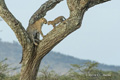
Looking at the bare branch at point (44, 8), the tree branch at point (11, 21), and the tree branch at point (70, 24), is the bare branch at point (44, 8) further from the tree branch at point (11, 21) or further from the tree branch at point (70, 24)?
the tree branch at point (70, 24)

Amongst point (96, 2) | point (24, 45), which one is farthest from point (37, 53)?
point (96, 2)

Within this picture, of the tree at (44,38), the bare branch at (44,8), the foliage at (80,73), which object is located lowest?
the tree at (44,38)

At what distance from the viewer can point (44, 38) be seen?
8.88 m

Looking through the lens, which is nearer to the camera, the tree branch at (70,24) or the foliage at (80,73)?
the tree branch at (70,24)

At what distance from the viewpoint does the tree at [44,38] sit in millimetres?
8633

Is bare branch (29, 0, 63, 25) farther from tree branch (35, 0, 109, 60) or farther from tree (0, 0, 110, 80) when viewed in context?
tree branch (35, 0, 109, 60)

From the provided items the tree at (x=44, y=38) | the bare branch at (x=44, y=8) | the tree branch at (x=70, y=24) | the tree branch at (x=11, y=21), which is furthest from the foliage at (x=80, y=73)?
the tree branch at (x=70, y=24)

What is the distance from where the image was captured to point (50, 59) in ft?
247

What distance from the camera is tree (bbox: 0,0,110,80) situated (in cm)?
863

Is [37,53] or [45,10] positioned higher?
[45,10]

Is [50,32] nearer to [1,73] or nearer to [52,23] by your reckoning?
[52,23]

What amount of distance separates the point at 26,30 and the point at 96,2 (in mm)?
1747

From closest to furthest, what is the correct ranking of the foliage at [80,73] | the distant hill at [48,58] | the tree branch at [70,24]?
the tree branch at [70,24] < the foliage at [80,73] < the distant hill at [48,58]

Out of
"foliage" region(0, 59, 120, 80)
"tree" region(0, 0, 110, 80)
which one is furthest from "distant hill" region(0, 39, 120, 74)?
"tree" region(0, 0, 110, 80)
